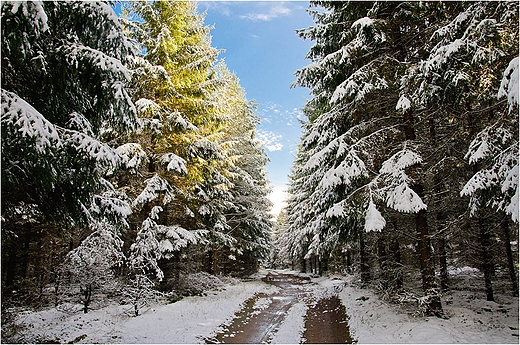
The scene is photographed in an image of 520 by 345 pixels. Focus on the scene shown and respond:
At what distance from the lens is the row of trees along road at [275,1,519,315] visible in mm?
6250

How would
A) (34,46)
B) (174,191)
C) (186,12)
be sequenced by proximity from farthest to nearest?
(186,12), (174,191), (34,46)

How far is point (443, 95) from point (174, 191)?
10920 mm

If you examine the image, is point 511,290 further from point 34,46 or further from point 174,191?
point 34,46

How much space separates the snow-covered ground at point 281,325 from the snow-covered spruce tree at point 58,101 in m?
3.37

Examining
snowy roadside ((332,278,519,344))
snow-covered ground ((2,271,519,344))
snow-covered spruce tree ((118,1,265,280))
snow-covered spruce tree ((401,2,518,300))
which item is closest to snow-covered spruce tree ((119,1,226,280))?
snow-covered spruce tree ((118,1,265,280))

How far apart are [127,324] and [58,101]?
22.2 feet

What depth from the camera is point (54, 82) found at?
584cm

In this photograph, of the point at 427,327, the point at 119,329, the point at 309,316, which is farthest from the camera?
the point at 309,316

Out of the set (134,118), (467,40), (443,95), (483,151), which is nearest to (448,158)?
(443,95)

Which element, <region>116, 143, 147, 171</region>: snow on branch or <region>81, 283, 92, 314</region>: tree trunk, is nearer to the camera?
<region>81, 283, 92, 314</region>: tree trunk

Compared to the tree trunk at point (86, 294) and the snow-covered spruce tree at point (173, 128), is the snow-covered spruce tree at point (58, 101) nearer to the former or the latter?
the tree trunk at point (86, 294)

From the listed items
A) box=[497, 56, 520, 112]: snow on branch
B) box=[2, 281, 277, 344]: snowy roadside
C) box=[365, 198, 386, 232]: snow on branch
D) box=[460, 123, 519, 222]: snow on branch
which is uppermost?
box=[497, 56, 520, 112]: snow on branch

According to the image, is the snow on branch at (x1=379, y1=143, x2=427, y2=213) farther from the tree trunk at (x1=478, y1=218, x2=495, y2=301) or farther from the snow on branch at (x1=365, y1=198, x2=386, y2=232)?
the tree trunk at (x1=478, y1=218, x2=495, y2=301)

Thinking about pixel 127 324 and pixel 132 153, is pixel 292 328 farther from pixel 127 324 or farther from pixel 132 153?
pixel 132 153
